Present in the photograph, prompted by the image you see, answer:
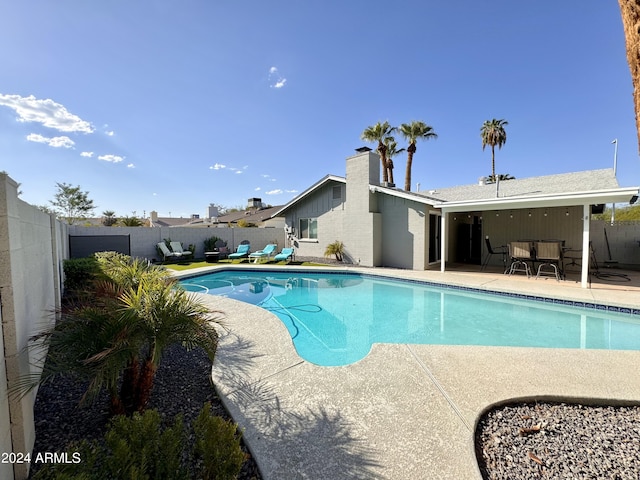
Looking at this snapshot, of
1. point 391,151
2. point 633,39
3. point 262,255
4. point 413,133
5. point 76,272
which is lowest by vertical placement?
point 262,255

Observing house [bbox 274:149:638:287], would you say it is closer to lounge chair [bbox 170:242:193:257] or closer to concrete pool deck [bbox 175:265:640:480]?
lounge chair [bbox 170:242:193:257]

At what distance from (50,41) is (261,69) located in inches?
277

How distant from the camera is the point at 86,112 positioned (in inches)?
530

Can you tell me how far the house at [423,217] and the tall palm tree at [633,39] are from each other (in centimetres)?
949

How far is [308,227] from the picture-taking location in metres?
17.7

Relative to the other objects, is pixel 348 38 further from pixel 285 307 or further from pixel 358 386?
pixel 358 386

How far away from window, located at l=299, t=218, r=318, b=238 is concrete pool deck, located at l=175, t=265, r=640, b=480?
1206 centimetres

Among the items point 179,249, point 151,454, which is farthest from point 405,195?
point 179,249

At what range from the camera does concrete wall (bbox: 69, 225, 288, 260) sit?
1524 centimetres

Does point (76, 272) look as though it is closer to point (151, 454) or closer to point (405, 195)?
point (151, 454)

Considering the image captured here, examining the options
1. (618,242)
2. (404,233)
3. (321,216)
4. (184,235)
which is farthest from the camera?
(184,235)

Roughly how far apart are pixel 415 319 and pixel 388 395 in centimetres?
474

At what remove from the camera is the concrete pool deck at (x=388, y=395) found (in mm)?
2410

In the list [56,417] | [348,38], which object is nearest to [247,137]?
[348,38]
